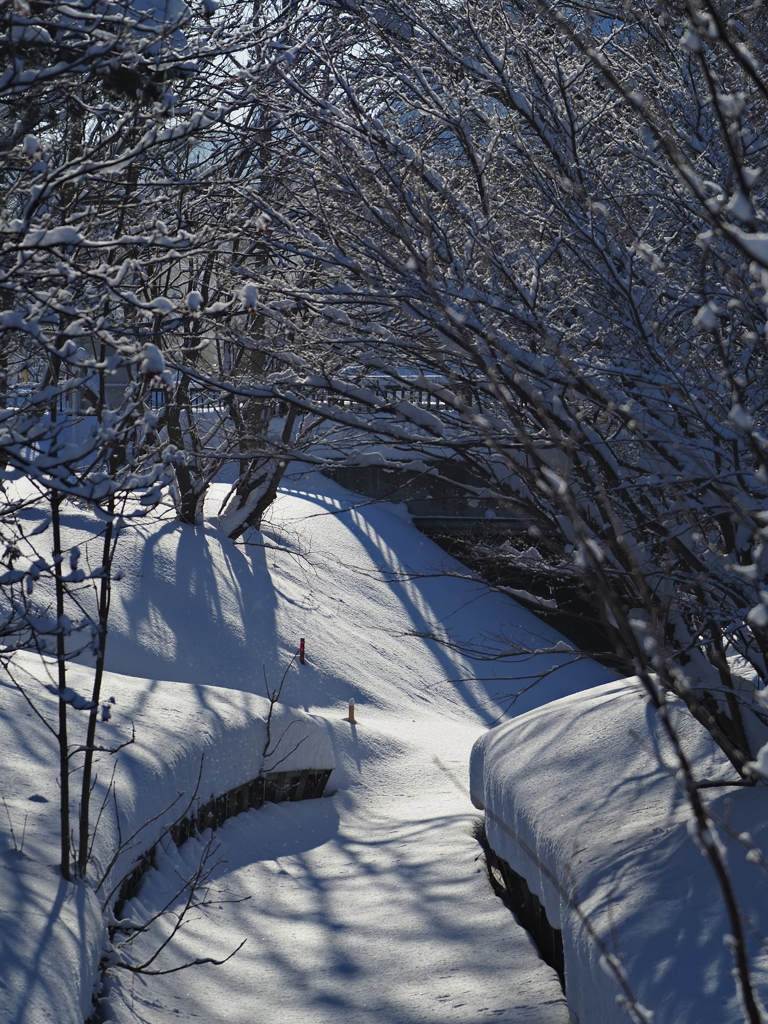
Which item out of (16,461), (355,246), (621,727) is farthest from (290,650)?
(16,461)

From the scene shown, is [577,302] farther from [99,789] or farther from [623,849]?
[99,789]

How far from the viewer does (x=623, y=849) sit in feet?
14.9

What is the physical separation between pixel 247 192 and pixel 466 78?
1.59m

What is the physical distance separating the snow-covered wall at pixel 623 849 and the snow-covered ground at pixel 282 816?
0.60 m

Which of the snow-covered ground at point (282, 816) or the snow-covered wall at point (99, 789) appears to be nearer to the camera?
the snow-covered wall at point (99, 789)

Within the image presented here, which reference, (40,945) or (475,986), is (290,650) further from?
(40,945)

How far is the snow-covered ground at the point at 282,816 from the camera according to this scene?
181 inches

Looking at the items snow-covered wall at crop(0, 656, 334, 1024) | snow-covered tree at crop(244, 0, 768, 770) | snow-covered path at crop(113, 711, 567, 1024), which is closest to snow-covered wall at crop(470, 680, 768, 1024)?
snow-covered path at crop(113, 711, 567, 1024)

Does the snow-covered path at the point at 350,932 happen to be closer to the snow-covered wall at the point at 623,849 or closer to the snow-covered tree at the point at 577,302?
the snow-covered wall at the point at 623,849

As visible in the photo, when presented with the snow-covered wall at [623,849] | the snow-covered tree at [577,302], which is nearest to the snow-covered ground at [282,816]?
the snow-covered wall at [623,849]

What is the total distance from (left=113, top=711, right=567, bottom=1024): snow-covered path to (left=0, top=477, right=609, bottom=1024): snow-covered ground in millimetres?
18

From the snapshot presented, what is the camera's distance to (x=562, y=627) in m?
19.0

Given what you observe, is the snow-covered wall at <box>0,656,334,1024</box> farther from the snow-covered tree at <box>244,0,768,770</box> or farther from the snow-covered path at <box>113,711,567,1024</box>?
the snow-covered tree at <box>244,0,768,770</box>

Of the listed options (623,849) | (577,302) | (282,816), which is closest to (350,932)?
(623,849)
